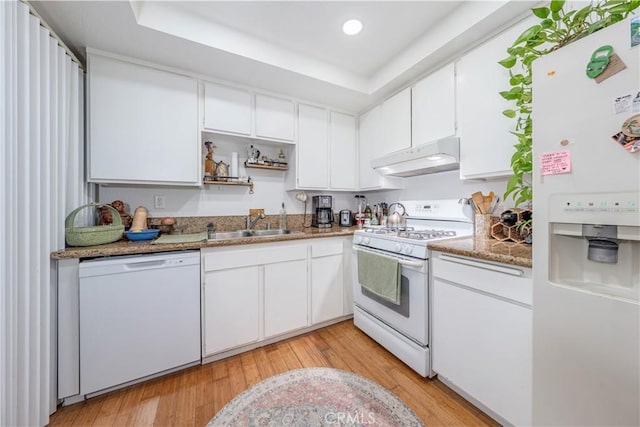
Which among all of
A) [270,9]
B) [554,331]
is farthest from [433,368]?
[270,9]

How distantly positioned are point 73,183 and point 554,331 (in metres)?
2.63

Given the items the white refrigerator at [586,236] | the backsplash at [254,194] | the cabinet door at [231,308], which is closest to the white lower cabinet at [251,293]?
the cabinet door at [231,308]

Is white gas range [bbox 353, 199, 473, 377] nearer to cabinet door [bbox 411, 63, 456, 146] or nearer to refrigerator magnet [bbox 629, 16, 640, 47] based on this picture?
cabinet door [bbox 411, 63, 456, 146]

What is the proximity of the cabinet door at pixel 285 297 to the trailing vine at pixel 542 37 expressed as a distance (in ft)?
5.05

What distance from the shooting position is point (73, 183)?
1539 millimetres

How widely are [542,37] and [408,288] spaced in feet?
4.81

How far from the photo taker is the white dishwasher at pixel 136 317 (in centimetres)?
139

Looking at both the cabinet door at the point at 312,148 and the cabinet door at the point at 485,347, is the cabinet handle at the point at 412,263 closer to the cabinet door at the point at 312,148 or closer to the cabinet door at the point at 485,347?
the cabinet door at the point at 485,347

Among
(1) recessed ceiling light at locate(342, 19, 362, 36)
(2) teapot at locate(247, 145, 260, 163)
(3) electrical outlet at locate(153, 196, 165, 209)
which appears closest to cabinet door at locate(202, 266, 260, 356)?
(3) electrical outlet at locate(153, 196, 165, 209)

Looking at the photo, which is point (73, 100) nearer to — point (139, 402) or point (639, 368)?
point (139, 402)

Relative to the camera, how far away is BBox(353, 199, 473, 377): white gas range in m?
1.54

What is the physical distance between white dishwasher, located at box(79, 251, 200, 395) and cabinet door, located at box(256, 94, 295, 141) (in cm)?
129

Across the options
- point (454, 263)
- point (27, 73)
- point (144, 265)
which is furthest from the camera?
point (144, 265)

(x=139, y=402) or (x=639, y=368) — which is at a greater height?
(x=639, y=368)
